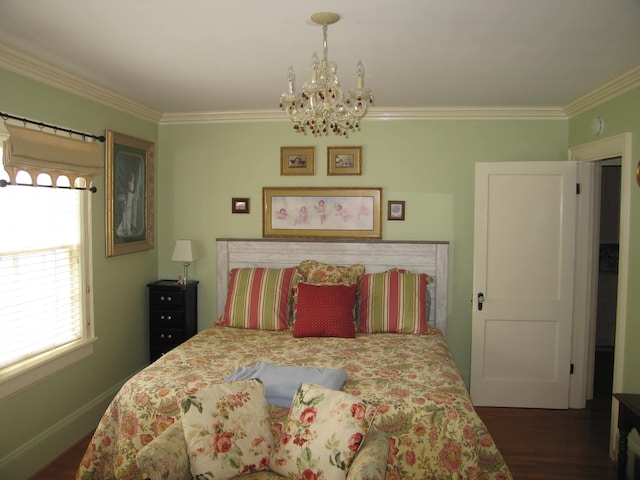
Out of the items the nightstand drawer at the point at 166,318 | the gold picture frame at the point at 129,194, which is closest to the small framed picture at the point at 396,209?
the nightstand drawer at the point at 166,318

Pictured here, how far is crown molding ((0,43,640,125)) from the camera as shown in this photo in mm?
3039

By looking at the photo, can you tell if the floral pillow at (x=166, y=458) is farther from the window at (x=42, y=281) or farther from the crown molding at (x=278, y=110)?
the crown molding at (x=278, y=110)

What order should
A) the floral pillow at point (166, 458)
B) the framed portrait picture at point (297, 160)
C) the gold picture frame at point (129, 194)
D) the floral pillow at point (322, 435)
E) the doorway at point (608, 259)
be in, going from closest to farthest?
the floral pillow at point (166, 458) < the floral pillow at point (322, 435) < the gold picture frame at point (129, 194) < the framed portrait picture at point (297, 160) < the doorway at point (608, 259)

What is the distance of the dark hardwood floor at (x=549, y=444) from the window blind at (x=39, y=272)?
0.80 metres

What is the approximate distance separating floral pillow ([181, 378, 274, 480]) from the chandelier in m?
1.28

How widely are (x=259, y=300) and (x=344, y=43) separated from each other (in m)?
2.10

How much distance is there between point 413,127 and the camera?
4.26m

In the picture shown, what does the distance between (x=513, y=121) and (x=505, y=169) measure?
0.53 meters

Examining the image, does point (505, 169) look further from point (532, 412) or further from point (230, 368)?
point (230, 368)

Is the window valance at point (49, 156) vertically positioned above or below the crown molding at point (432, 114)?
below

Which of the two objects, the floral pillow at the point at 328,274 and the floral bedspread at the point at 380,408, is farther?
the floral pillow at the point at 328,274

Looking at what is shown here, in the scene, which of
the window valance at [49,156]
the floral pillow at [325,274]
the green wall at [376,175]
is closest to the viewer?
the window valance at [49,156]

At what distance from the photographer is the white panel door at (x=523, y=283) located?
3896 millimetres

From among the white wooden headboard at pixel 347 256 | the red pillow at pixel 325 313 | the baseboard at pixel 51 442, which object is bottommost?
the baseboard at pixel 51 442
